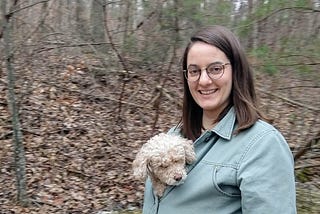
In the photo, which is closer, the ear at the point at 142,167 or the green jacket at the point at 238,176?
the green jacket at the point at 238,176

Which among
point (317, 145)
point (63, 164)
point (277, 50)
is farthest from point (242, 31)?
point (63, 164)

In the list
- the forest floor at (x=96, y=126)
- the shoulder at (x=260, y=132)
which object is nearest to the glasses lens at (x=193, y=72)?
the shoulder at (x=260, y=132)

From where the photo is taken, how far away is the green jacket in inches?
69.1

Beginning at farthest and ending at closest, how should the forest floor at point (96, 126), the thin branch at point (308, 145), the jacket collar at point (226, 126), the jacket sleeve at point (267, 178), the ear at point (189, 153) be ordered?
the forest floor at point (96, 126)
the thin branch at point (308, 145)
the ear at point (189, 153)
the jacket collar at point (226, 126)
the jacket sleeve at point (267, 178)

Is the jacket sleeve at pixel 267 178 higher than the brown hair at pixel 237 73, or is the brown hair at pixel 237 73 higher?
the brown hair at pixel 237 73

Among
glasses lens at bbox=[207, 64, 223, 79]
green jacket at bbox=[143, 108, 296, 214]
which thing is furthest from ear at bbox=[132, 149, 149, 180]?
glasses lens at bbox=[207, 64, 223, 79]

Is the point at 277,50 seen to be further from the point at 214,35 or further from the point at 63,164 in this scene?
the point at 214,35

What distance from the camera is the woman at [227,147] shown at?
1769 mm

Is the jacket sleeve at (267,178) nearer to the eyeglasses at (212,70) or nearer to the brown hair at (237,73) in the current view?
the brown hair at (237,73)

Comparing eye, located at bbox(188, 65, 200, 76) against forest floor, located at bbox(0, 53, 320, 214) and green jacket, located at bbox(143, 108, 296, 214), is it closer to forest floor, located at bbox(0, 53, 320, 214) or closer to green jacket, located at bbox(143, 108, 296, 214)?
green jacket, located at bbox(143, 108, 296, 214)

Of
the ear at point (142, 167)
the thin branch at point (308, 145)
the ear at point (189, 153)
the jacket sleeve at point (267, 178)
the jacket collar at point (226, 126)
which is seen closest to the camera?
the jacket sleeve at point (267, 178)

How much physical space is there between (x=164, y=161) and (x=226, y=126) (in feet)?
1.20

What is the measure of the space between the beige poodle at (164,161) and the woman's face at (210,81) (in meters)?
0.22

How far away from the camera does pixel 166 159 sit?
7.19 ft
